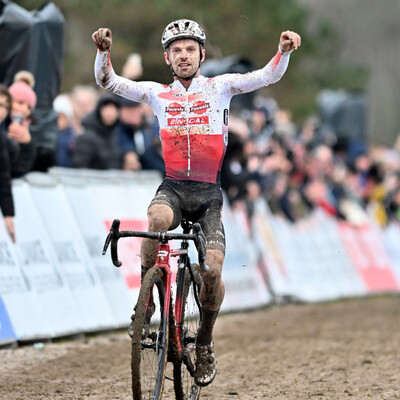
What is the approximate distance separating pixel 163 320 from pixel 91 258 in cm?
567

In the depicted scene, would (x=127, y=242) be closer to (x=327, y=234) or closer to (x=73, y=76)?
(x=327, y=234)

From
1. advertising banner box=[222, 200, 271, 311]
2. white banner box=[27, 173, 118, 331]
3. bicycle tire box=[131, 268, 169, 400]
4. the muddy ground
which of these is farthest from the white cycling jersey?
advertising banner box=[222, 200, 271, 311]

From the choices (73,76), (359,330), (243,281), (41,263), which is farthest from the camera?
(73,76)

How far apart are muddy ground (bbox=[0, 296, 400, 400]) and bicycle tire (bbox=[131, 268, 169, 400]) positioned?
1066 millimetres

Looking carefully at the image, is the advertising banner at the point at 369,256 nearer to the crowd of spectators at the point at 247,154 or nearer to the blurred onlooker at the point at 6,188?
the crowd of spectators at the point at 247,154

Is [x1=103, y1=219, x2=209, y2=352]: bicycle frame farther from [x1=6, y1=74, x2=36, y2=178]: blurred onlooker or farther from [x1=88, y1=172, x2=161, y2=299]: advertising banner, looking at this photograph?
[x1=88, y1=172, x2=161, y2=299]: advertising banner

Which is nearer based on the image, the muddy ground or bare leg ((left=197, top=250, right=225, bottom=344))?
bare leg ((left=197, top=250, right=225, bottom=344))

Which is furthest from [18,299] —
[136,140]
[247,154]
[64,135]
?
[247,154]

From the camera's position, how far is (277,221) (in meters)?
20.2

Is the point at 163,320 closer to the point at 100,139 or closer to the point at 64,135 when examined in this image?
the point at 100,139

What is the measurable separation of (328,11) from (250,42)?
23.1 m

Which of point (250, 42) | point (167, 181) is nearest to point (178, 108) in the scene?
point (167, 181)

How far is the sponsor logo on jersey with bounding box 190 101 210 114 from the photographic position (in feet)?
28.2

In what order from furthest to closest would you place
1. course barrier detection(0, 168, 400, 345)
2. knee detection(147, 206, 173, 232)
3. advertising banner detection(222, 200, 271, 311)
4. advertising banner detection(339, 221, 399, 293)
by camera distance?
advertising banner detection(339, 221, 399, 293)
advertising banner detection(222, 200, 271, 311)
course barrier detection(0, 168, 400, 345)
knee detection(147, 206, 173, 232)
